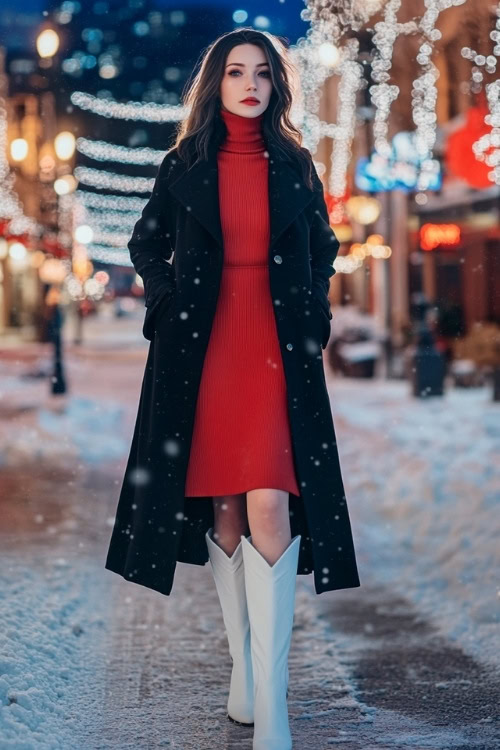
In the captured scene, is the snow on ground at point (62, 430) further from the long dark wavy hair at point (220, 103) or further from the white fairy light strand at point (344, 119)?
the long dark wavy hair at point (220, 103)

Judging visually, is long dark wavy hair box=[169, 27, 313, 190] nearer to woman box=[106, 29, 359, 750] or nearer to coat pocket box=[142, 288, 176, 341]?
woman box=[106, 29, 359, 750]

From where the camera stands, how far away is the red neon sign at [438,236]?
19391mm

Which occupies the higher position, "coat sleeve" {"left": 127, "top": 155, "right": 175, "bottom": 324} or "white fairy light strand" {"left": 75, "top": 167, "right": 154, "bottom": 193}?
"white fairy light strand" {"left": 75, "top": 167, "right": 154, "bottom": 193}

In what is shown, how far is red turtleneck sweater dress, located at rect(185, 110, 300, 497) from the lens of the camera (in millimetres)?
3365

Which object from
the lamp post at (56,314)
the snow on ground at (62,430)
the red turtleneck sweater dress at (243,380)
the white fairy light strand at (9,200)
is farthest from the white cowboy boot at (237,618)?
the white fairy light strand at (9,200)

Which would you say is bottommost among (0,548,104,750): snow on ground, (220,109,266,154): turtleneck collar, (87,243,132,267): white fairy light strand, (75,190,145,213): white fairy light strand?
(0,548,104,750): snow on ground

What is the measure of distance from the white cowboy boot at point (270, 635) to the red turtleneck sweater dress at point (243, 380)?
9.0 inches

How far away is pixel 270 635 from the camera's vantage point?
3.30 metres

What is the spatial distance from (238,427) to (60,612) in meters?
2.07

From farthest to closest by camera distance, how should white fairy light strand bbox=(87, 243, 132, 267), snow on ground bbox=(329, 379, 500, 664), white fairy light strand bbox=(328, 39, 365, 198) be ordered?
white fairy light strand bbox=(87, 243, 132, 267)
white fairy light strand bbox=(328, 39, 365, 198)
snow on ground bbox=(329, 379, 500, 664)

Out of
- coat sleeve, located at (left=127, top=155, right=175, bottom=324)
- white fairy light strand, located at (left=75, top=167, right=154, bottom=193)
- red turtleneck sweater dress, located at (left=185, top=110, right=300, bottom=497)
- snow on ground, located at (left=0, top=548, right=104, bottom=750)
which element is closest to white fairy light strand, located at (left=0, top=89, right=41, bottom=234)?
white fairy light strand, located at (left=75, top=167, right=154, bottom=193)

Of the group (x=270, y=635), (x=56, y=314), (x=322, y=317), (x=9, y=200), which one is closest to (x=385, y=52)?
(x=56, y=314)

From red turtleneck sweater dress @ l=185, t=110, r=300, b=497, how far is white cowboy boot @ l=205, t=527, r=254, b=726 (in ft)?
0.89

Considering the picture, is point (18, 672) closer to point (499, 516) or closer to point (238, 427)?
point (238, 427)
